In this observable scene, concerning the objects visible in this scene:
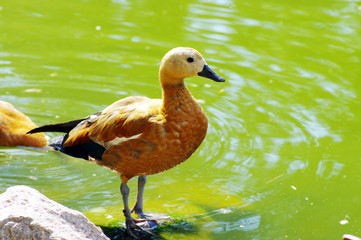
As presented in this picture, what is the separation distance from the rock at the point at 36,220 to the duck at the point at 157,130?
0.90 metres

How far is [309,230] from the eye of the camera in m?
5.70

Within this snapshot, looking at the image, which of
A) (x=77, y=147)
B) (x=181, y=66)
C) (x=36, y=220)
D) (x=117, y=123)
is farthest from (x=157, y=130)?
(x=36, y=220)

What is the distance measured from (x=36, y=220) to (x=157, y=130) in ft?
4.56

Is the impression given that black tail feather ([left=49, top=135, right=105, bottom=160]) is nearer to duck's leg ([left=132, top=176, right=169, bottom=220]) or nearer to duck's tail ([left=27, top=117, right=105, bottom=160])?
duck's tail ([left=27, top=117, right=105, bottom=160])

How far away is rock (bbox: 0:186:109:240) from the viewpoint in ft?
13.9

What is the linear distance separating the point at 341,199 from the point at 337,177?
0.45 metres

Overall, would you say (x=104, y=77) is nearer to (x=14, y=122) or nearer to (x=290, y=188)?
(x=14, y=122)

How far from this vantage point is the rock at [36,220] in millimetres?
4238

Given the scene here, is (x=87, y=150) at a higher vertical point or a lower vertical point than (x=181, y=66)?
lower

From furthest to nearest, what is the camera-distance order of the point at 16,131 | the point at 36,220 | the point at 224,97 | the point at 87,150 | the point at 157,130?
1. the point at 224,97
2. the point at 16,131
3. the point at 87,150
4. the point at 157,130
5. the point at 36,220

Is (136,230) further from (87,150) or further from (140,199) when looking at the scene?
(87,150)

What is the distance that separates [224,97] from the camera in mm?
8344

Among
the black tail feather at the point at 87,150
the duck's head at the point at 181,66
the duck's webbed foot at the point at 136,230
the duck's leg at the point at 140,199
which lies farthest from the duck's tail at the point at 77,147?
the duck's head at the point at 181,66

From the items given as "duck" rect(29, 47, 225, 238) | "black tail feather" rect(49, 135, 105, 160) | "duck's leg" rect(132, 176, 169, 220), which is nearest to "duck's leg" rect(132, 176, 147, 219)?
"duck's leg" rect(132, 176, 169, 220)
